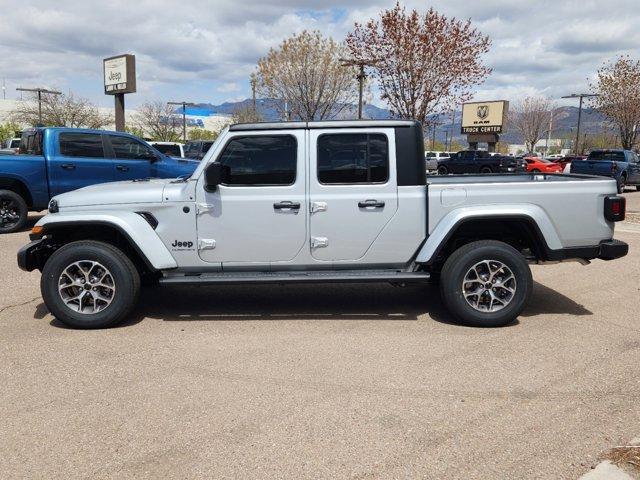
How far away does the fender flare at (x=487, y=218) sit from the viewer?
5.02 meters

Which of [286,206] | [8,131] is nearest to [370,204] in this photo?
[286,206]

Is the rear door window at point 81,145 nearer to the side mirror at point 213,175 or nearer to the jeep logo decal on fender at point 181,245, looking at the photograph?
the jeep logo decal on fender at point 181,245

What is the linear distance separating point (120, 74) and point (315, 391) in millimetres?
23598

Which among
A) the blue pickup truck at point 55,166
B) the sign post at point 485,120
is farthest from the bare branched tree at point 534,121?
the blue pickup truck at point 55,166

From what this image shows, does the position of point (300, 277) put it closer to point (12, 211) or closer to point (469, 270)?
point (469, 270)

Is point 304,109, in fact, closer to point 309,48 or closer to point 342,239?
point 309,48

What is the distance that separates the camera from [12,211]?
34.6 feet

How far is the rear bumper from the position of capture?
5.16 m

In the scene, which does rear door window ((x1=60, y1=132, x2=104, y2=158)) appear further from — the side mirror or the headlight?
the side mirror

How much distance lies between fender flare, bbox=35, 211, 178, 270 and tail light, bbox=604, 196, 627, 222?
13.0 ft

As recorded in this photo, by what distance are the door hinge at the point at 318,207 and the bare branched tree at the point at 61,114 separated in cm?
5269

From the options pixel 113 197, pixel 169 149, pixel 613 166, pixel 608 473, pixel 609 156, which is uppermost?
pixel 169 149

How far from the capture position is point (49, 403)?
367cm

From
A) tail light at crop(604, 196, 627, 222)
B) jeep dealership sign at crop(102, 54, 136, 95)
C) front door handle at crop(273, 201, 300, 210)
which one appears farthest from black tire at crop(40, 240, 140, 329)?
jeep dealership sign at crop(102, 54, 136, 95)
